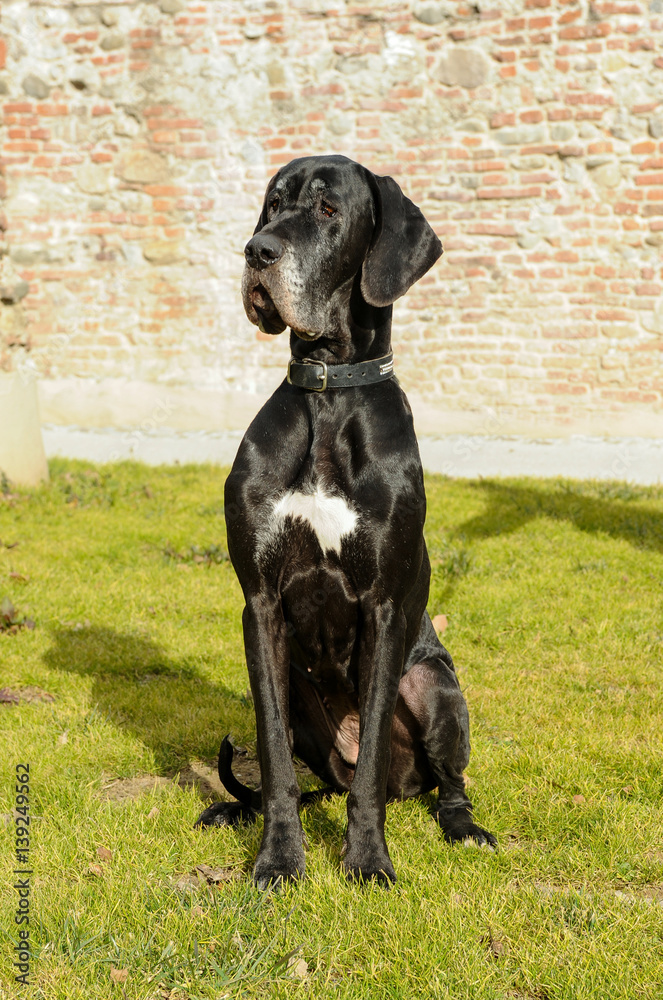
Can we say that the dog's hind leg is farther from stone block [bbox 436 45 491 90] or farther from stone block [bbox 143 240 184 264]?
stone block [bbox 143 240 184 264]

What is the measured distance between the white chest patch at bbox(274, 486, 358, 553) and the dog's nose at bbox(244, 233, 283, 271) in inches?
27.4

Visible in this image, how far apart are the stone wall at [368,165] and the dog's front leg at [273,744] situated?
8189 millimetres

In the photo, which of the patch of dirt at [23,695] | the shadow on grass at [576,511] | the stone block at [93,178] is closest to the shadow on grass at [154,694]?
the patch of dirt at [23,695]

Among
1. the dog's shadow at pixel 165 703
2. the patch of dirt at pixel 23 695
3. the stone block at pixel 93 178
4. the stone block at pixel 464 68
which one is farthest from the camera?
the stone block at pixel 93 178

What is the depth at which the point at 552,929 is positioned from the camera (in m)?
2.48

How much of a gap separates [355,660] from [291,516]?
1.75 ft

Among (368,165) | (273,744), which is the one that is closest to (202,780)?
(273,744)

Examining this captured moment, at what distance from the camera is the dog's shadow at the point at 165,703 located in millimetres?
3592

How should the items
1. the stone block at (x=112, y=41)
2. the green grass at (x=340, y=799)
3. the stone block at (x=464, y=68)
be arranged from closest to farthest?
the green grass at (x=340, y=799), the stone block at (x=464, y=68), the stone block at (x=112, y=41)

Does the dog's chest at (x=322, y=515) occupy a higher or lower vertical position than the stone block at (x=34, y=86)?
lower

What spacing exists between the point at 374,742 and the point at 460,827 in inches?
22.5

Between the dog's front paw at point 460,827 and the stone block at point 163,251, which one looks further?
the stone block at point 163,251

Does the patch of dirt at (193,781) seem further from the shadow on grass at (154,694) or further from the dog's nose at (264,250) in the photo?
the dog's nose at (264,250)

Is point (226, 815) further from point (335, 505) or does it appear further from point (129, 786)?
point (335, 505)
